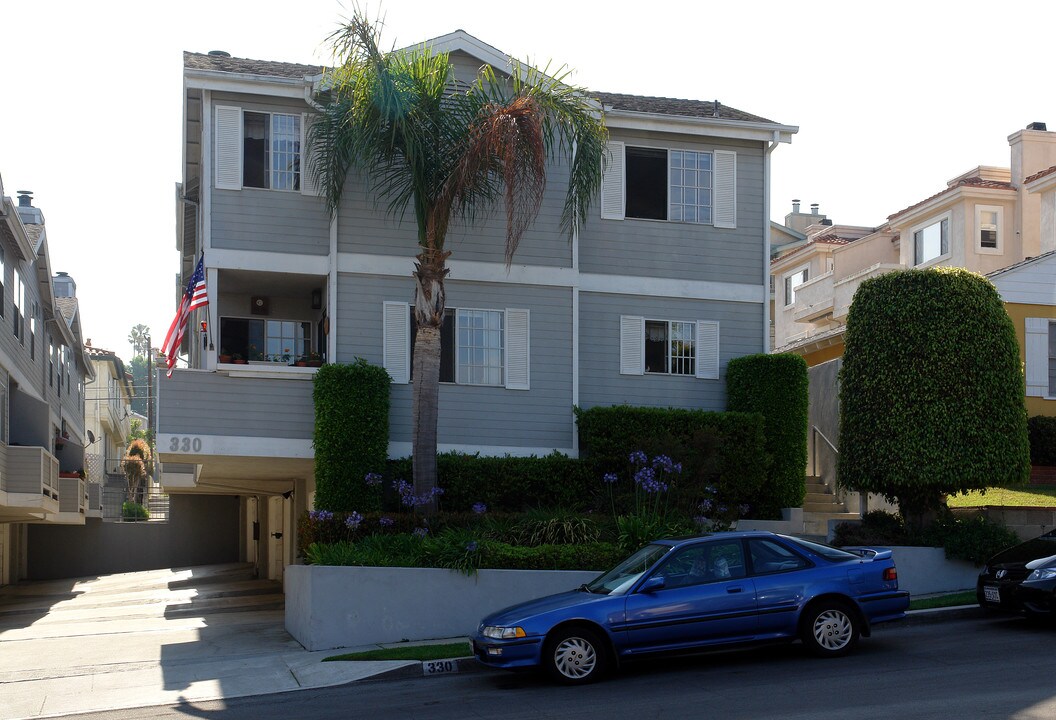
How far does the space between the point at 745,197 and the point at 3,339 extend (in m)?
15.3

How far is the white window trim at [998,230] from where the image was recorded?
104 ft

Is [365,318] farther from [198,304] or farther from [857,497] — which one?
[857,497]

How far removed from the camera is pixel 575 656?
11.1m

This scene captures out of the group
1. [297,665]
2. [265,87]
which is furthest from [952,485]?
[265,87]

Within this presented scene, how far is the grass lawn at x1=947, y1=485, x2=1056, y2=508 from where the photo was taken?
19.2 m

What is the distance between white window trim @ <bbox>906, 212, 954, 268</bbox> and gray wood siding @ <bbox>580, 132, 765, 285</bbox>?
1380 centimetres

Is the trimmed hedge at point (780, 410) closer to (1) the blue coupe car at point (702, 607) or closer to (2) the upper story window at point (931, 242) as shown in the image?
(1) the blue coupe car at point (702, 607)

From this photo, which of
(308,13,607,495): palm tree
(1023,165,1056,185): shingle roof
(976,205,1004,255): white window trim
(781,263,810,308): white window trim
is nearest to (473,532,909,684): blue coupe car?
(308,13,607,495): palm tree

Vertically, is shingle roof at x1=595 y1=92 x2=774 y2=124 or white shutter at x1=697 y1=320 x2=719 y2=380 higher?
shingle roof at x1=595 y1=92 x2=774 y2=124

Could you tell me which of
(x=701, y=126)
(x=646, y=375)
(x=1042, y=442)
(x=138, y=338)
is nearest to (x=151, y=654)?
(x=646, y=375)

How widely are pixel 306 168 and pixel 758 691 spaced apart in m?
11.7

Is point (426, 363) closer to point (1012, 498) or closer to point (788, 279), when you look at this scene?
point (1012, 498)

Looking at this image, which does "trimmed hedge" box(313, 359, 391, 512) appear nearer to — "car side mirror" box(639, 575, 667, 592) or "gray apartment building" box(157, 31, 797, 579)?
"gray apartment building" box(157, 31, 797, 579)

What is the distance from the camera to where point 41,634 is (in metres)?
18.8
